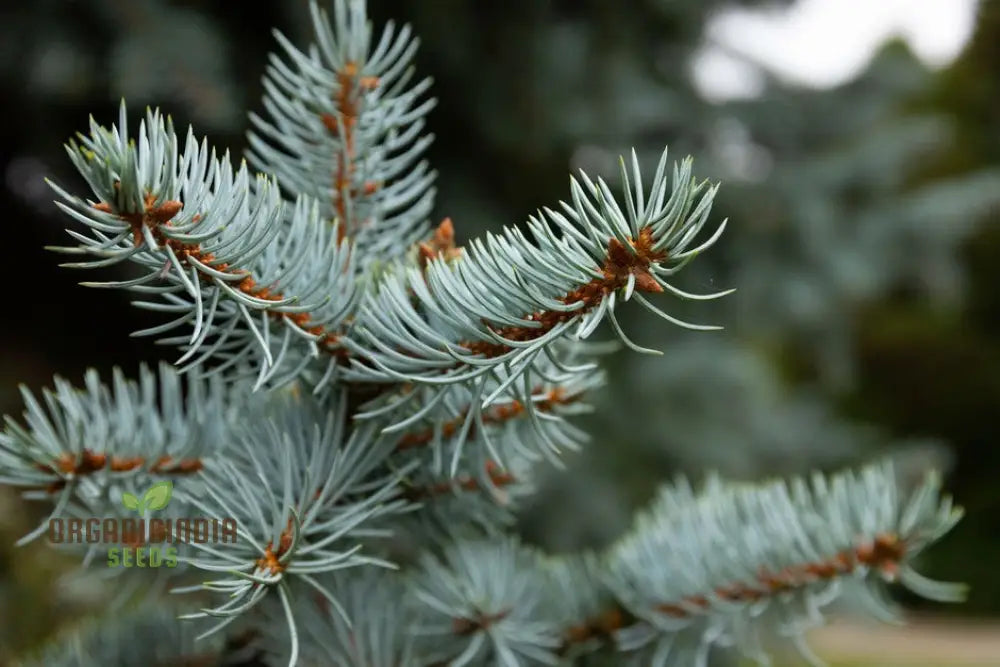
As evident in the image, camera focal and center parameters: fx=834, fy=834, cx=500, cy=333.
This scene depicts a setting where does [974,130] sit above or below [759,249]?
above

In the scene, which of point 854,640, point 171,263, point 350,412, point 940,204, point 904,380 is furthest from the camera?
point 904,380

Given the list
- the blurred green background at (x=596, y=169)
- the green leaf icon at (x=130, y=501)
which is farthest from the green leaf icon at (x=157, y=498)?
the blurred green background at (x=596, y=169)

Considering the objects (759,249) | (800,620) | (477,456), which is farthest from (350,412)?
(759,249)

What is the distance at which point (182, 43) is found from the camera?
52.9 inches

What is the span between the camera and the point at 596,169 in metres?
2.02

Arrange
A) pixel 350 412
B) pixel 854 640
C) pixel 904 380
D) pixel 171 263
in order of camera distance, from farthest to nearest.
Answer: pixel 904 380, pixel 854 640, pixel 350 412, pixel 171 263

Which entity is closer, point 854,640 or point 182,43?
point 182,43

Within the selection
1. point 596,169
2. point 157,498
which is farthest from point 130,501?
point 596,169

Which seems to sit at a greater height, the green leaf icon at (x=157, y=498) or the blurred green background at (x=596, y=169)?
the blurred green background at (x=596, y=169)

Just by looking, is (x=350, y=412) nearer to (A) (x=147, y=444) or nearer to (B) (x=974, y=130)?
(A) (x=147, y=444)

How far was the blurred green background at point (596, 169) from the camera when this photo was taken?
1.45m

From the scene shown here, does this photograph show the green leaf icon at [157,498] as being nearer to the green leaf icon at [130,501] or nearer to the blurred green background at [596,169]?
the green leaf icon at [130,501]

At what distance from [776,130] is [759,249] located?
1.60 ft

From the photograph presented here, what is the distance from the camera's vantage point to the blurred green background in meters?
1.45
